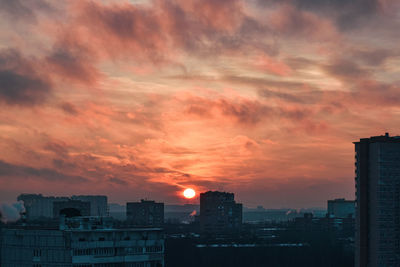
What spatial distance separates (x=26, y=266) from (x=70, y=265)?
854 cm

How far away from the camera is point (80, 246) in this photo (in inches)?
4414

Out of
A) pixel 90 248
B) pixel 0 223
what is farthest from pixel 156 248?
pixel 0 223

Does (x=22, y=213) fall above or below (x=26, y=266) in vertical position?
above

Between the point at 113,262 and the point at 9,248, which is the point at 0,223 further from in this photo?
the point at 113,262

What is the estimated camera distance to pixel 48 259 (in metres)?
113

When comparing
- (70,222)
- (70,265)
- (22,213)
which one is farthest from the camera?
(22,213)

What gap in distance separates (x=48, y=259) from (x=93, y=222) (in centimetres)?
1138

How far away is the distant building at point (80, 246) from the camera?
4406 inches

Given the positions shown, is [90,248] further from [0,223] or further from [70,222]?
[0,223]

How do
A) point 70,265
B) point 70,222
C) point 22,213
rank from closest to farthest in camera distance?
point 70,265 < point 70,222 < point 22,213

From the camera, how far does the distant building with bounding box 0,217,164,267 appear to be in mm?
111919

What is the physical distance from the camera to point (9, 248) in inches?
4604

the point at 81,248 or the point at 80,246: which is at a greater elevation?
the point at 80,246

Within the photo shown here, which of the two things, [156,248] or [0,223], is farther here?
[0,223]
